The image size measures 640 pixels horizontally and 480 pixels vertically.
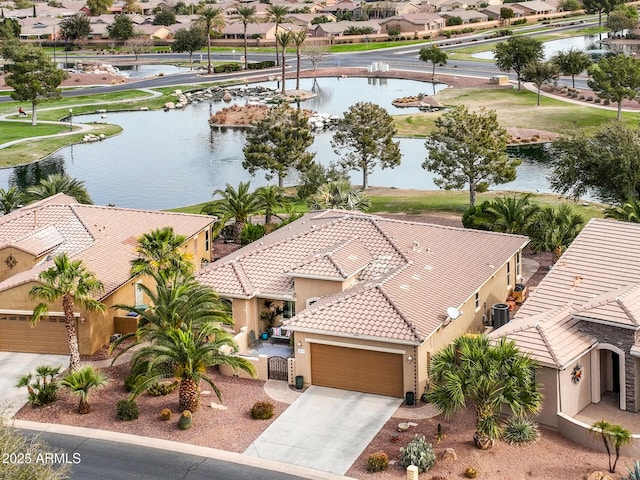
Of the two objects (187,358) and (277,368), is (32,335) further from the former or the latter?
(277,368)

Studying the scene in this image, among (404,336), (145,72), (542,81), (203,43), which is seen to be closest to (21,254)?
(404,336)

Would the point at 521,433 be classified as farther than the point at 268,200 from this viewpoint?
No

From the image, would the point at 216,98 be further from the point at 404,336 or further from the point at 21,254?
the point at 404,336

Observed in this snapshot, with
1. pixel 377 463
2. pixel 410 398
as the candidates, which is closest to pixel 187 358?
pixel 377 463

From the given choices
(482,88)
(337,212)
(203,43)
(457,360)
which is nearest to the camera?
(457,360)

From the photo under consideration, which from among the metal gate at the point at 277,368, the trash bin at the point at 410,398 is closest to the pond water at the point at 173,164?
the metal gate at the point at 277,368

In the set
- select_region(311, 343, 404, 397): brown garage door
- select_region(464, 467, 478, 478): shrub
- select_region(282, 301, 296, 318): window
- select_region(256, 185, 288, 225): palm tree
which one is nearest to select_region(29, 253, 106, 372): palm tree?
select_region(282, 301, 296, 318): window
